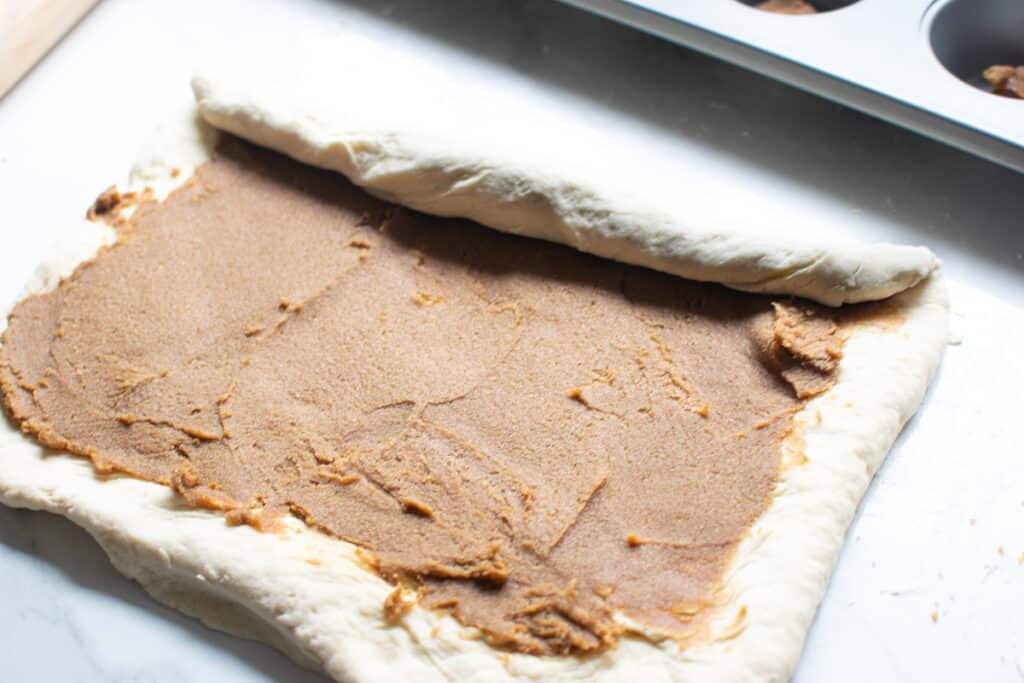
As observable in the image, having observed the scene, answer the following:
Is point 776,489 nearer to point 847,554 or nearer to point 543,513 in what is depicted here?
point 847,554

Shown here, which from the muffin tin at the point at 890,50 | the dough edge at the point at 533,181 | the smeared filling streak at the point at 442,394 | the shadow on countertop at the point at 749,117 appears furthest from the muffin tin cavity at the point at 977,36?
the smeared filling streak at the point at 442,394

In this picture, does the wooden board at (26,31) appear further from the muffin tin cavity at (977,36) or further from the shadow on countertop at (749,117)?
the muffin tin cavity at (977,36)

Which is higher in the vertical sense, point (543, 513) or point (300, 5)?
point (300, 5)

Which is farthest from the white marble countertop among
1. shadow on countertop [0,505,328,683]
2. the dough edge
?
the dough edge

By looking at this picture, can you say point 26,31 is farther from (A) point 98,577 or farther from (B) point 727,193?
(B) point 727,193

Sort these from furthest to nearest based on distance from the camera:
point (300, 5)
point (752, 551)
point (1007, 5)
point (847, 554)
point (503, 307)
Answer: point (300, 5), point (1007, 5), point (503, 307), point (847, 554), point (752, 551)

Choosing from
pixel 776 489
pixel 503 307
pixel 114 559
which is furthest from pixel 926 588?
pixel 114 559
